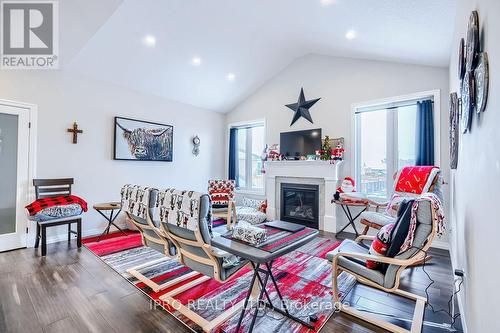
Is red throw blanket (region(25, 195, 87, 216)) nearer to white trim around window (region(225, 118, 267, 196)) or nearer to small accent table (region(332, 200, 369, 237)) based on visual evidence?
white trim around window (region(225, 118, 267, 196))

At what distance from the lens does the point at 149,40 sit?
371 centimetres

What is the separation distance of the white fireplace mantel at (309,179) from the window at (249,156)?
2.40 feet

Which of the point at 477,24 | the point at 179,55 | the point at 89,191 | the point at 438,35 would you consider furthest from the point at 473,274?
the point at 89,191

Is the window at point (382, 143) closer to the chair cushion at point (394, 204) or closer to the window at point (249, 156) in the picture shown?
the chair cushion at point (394, 204)

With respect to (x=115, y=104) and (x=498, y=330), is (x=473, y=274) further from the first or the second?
(x=115, y=104)

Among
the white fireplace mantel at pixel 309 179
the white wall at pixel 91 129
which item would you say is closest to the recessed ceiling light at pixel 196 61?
the white wall at pixel 91 129

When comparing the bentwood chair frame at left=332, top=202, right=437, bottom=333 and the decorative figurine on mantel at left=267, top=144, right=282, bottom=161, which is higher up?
the decorative figurine on mantel at left=267, top=144, right=282, bottom=161

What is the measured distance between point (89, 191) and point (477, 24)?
5.20 meters

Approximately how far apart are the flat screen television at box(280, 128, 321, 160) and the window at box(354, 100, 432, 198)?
77cm

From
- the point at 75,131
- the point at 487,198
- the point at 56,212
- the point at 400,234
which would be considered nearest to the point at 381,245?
the point at 400,234

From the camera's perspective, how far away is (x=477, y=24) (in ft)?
4.41

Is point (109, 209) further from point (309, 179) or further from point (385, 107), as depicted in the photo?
point (385, 107)

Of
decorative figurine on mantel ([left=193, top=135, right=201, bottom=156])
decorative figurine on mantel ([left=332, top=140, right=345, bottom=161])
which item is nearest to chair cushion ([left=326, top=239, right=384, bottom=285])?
decorative figurine on mantel ([left=332, top=140, right=345, bottom=161])

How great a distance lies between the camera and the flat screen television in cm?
484
